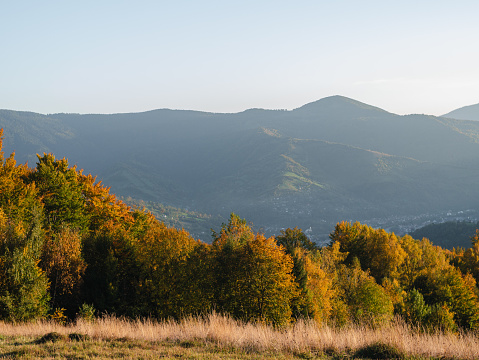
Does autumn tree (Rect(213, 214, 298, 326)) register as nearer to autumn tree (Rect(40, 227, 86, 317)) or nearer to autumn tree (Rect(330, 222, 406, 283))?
autumn tree (Rect(40, 227, 86, 317))

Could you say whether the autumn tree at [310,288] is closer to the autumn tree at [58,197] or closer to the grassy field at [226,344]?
the autumn tree at [58,197]

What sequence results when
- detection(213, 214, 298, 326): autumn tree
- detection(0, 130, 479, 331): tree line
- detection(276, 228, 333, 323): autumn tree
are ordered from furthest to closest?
detection(276, 228, 333, 323): autumn tree, detection(213, 214, 298, 326): autumn tree, detection(0, 130, 479, 331): tree line

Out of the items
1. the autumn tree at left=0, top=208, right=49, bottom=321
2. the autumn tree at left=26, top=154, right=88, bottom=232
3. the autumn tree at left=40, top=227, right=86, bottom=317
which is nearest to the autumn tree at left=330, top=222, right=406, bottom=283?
the autumn tree at left=26, top=154, right=88, bottom=232

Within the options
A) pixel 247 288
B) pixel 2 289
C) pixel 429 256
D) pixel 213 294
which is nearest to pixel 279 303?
pixel 247 288

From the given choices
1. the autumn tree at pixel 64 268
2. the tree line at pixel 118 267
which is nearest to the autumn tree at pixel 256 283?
the tree line at pixel 118 267

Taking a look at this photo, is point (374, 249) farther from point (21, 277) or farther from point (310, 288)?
point (21, 277)

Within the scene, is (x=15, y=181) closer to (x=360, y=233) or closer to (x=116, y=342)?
(x=116, y=342)

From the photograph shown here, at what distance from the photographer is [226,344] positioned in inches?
503

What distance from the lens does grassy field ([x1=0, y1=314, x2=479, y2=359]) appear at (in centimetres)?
1159

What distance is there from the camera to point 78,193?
42844mm

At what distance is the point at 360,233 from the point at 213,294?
52.7 meters

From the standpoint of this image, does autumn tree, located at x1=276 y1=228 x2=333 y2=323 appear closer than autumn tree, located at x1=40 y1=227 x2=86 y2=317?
No

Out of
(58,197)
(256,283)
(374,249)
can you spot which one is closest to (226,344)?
(256,283)

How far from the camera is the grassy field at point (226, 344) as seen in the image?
11.6m
